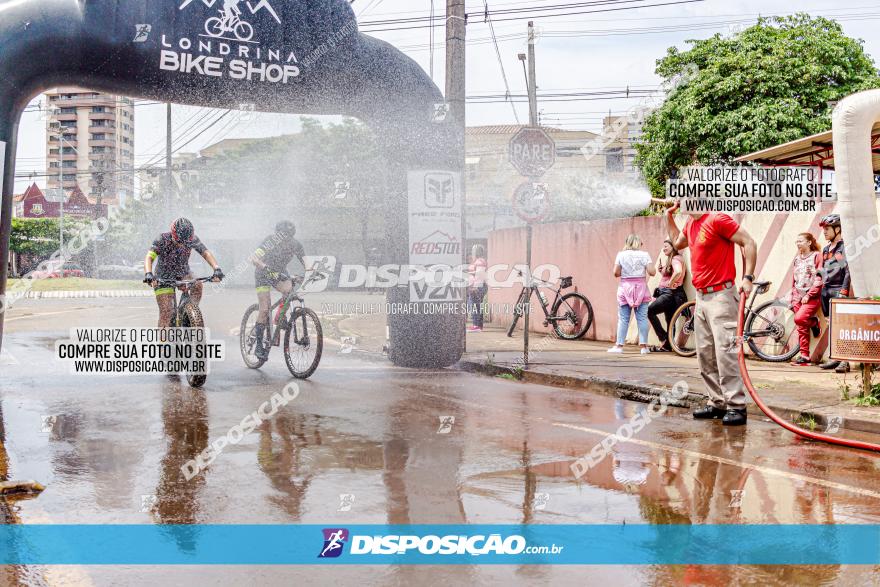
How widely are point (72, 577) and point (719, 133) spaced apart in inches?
1093

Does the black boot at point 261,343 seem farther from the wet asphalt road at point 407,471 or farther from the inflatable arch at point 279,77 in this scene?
the inflatable arch at point 279,77

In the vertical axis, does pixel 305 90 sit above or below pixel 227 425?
above

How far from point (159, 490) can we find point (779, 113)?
1030 inches

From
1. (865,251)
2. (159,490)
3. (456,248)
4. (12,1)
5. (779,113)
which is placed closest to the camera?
(159,490)

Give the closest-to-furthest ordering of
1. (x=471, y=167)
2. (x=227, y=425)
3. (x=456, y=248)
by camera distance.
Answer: (x=227, y=425)
(x=456, y=248)
(x=471, y=167)

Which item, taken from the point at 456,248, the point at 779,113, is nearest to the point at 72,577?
the point at 456,248

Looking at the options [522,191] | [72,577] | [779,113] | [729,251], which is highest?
[779,113]

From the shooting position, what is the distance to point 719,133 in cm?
2850

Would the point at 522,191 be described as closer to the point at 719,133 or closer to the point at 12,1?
the point at 12,1

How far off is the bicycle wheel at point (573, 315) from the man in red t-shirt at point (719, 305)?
23.6 ft

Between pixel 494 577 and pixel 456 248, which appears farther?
pixel 456 248

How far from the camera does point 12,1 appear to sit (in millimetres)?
9141

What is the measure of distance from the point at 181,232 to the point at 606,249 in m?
7.73

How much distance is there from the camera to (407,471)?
5.83 meters
